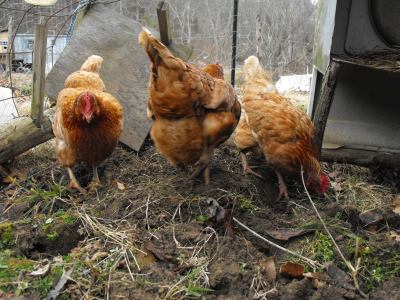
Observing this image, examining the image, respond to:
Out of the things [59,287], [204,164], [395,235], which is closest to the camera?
[59,287]

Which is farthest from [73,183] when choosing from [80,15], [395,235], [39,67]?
[395,235]

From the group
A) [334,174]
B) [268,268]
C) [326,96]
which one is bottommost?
[334,174]

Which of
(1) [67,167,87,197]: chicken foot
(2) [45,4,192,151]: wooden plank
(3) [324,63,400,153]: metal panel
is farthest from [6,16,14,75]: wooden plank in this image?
(3) [324,63,400,153]: metal panel

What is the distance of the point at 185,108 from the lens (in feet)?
8.26

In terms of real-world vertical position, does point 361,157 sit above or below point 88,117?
below

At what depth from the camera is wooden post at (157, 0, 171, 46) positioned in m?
3.90

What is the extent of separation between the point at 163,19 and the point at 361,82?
9.88ft

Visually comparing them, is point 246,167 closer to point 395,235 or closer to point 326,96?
point 326,96

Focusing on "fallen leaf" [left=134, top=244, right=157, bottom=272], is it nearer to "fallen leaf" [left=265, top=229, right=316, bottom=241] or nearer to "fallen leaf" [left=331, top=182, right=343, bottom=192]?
Result: "fallen leaf" [left=265, top=229, right=316, bottom=241]

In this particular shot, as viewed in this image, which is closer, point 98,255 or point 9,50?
point 98,255

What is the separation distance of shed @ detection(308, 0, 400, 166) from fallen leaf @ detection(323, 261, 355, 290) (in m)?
2.26

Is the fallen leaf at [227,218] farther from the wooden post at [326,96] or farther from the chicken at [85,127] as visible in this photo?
the wooden post at [326,96]

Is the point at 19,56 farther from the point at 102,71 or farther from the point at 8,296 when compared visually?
the point at 8,296

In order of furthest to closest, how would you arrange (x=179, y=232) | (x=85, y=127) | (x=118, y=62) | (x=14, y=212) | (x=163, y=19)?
(x=118, y=62) < (x=163, y=19) < (x=85, y=127) < (x=14, y=212) < (x=179, y=232)
